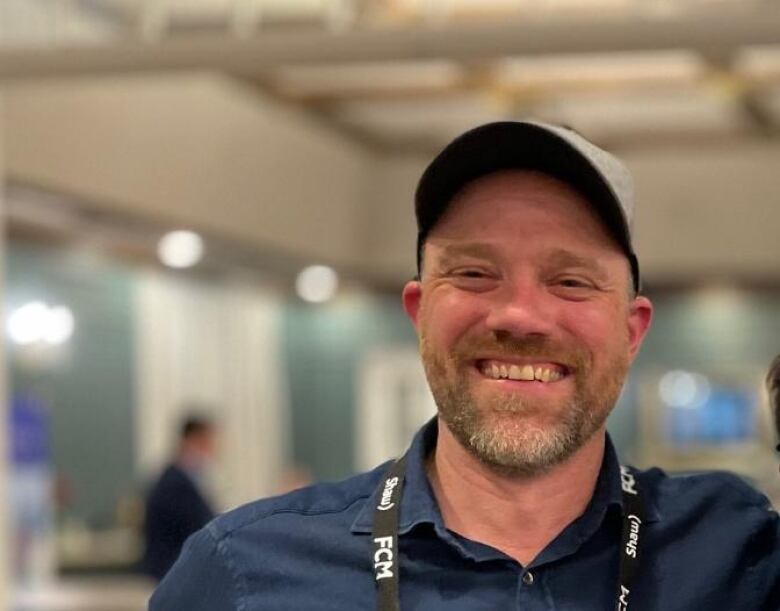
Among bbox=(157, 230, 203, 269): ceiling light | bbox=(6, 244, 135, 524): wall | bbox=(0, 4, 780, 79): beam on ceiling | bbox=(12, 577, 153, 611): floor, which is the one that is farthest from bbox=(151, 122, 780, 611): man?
bbox=(6, 244, 135, 524): wall

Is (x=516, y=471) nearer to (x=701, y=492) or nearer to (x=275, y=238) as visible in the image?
(x=701, y=492)

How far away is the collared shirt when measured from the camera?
65.2 inches

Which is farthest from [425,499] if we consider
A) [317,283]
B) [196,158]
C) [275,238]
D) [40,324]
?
[317,283]

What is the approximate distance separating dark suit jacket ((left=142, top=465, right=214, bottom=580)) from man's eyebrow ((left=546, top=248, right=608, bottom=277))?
5.49 meters

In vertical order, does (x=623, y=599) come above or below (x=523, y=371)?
below

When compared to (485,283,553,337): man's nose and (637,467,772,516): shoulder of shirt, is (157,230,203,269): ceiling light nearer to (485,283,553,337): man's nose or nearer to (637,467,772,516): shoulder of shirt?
(637,467,772,516): shoulder of shirt

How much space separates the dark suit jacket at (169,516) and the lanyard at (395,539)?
5368 millimetres

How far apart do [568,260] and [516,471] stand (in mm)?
232

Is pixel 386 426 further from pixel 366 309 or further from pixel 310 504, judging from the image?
pixel 310 504

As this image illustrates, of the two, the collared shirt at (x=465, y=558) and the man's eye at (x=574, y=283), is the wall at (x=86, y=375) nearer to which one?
the collared shirt at (x=465, y=558)

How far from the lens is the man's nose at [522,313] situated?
164cm

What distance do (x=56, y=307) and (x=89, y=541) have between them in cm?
155

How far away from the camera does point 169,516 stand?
7.12 metres

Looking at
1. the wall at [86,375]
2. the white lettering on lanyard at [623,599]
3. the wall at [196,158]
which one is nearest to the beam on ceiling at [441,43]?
the wall at [196,158]
